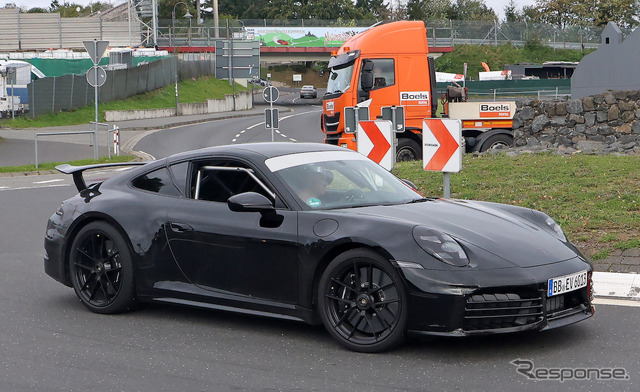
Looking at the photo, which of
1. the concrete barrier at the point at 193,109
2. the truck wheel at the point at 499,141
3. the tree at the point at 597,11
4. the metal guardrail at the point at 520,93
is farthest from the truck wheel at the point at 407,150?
the tree at the point at 597,11

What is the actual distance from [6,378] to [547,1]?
110 m

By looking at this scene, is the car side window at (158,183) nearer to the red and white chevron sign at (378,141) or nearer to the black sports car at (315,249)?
the black sports car at (315,249)

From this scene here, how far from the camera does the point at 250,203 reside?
6426 millimetres

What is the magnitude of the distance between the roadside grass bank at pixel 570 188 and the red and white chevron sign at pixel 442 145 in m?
1.42

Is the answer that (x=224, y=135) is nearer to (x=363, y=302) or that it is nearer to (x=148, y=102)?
(x=148, y=102)

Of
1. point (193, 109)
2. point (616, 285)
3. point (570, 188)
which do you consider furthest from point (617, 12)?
point (616, 285)

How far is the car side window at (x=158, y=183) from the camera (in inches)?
289

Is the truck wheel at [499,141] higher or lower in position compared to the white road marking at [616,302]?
higher

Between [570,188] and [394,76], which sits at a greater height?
[394,76]

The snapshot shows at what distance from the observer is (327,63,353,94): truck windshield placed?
22953 millimetres

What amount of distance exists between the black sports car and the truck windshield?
15517 millimetres

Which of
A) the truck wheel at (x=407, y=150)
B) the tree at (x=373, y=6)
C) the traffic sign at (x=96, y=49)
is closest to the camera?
the truck wheel at (x=407, y=150)

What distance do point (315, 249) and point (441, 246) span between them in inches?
33.9

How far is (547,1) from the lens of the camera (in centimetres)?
10981
